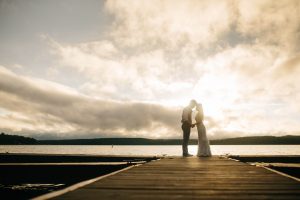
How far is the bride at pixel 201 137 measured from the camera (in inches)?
736

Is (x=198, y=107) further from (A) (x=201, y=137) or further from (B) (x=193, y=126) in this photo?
(A) (x=201, y=137)

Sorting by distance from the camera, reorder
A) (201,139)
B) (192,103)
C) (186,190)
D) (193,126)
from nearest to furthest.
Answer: (186,190), (192,103), (193,126), (201,139)

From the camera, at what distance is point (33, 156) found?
65.4 ft

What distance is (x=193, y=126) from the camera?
1875 cm

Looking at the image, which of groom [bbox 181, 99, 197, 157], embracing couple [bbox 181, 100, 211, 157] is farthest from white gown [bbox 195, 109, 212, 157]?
groom [bbox 181, 99, 197, 157]

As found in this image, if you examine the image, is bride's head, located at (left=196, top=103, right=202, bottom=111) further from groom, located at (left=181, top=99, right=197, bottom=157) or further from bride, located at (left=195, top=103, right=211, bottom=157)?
groom, located at (left=181, top=99, right=197, bottom=157)

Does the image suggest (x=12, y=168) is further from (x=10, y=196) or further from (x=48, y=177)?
(x=10, y=196)

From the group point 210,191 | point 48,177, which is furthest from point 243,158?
point 210,191

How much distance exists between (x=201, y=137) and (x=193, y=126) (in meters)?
0.86

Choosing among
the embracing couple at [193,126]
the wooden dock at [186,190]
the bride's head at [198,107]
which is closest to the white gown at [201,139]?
the embracing couple at [193,126]

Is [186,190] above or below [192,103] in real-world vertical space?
below

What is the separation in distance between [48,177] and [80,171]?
1751 millimetres

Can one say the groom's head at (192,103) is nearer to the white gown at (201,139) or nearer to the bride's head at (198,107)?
the bride's head at (198,107)

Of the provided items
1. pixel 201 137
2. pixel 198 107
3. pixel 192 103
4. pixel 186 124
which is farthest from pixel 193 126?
pixel 192 103
